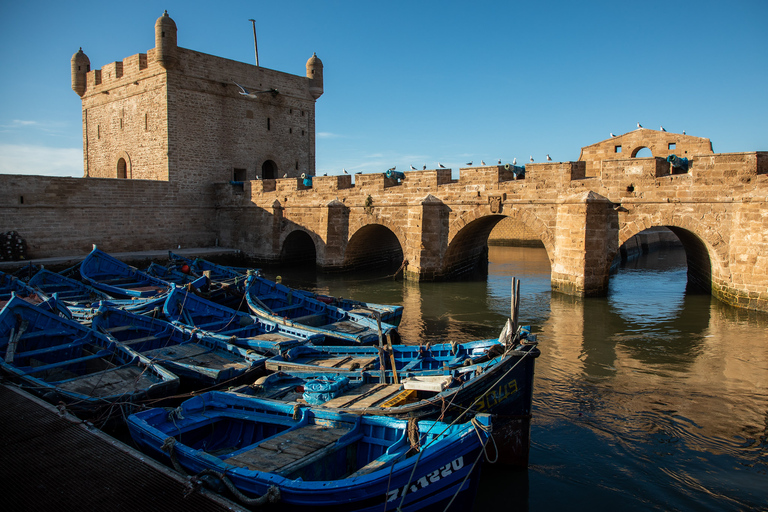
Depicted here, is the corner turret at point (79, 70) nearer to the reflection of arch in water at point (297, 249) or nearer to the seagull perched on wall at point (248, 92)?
the seagull perched on wall at point (248, 92)

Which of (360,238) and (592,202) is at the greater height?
(592,202)

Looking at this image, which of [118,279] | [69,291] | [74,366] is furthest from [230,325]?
[118,279]

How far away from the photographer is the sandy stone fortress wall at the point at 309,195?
13641mm

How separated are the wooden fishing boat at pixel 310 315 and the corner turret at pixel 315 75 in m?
17.7

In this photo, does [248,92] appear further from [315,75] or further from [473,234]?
[473,234]

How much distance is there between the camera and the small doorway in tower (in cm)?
2723

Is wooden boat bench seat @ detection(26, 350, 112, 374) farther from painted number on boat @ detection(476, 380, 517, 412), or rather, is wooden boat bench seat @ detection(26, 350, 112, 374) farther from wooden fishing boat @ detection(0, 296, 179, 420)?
painted number on boat @ detection(476, 380, 517, 412)

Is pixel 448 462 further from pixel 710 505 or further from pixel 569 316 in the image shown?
pixel 569 316

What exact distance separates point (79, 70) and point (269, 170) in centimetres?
1109

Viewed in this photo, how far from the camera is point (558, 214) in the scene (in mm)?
15117

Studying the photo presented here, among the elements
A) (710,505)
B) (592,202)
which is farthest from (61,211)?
(710,505)

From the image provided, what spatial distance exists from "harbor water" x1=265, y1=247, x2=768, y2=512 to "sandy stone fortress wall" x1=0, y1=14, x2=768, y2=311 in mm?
1731

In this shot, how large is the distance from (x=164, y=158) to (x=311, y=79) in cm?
903

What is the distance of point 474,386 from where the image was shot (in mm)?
5512
